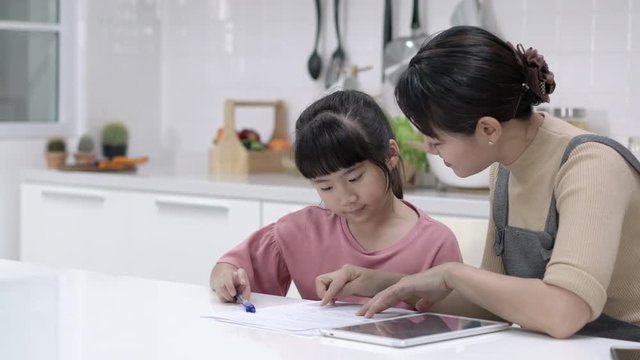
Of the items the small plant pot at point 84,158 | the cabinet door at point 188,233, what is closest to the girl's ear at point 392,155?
the cabinet door at point 188,233

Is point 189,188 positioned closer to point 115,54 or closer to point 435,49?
point 115,54

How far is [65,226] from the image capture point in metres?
4.08

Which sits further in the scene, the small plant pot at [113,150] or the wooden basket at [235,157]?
the small plant pot at [113,150]

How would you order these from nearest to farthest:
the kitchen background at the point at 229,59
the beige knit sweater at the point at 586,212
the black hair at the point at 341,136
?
the beige knit sweater at the point at 586,212 < the black hair at the point at 341,136 < the kitchen background at the point at 229,59

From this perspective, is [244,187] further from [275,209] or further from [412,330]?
[412,330]

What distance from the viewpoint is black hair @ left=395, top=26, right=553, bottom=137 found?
1.69 meters

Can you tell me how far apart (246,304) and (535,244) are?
490 mm

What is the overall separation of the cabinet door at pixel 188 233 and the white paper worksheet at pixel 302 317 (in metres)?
1.70

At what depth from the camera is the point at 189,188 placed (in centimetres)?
372

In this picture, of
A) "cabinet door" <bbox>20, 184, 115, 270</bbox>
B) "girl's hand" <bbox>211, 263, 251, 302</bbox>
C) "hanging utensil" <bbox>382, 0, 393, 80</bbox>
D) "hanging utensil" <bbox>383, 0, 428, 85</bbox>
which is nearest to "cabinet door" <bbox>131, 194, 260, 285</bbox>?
"cabinet door" <bbox>20, 184, 115, 270</bbox>

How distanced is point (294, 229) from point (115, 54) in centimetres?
251

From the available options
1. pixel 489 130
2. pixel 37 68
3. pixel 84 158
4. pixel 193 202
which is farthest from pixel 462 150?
pixel 37 68

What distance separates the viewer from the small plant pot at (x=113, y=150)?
4375 mm

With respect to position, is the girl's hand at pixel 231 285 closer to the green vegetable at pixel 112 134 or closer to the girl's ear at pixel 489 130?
the girl's ear at pixel 489 130
